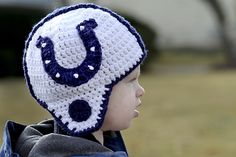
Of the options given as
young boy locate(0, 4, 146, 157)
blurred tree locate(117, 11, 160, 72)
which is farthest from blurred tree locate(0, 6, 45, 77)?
young boy locate(0, 4, 146, 157)

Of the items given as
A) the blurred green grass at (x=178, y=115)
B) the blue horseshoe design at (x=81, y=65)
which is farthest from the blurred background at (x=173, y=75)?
the blue horseshoe design at (x=81, y=65)

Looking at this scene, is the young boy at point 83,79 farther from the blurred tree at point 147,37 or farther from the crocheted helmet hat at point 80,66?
the blurred tree at point 147,37

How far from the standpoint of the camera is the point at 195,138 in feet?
23.1

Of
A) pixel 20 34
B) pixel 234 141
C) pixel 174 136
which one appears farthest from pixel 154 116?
pixel 20 34

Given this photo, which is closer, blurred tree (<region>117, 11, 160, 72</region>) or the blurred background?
the blurred background

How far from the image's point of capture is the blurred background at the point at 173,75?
7.02 meters

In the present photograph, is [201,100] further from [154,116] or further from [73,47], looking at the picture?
[73,47]

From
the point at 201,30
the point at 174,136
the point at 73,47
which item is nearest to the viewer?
the point at 73,47

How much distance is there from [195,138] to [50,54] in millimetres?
5180

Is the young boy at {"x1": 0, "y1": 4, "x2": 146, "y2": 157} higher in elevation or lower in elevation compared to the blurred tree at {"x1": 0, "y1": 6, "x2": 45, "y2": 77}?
higher

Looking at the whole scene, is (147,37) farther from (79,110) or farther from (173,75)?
(79,110)

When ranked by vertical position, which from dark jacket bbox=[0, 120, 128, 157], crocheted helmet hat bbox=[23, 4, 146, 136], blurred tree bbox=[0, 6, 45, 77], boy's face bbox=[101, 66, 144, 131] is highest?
crocheted helmet hat bbox=[23, 4, 146, 136]

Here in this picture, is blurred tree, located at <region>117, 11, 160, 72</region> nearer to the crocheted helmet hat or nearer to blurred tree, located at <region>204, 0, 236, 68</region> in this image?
blurred tree, located at <region>204, 0, 236, 68</region>

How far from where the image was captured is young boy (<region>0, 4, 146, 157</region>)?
198 centimetres
